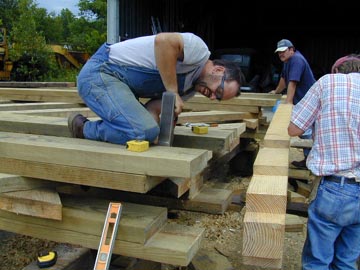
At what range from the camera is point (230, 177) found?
5.93 meters

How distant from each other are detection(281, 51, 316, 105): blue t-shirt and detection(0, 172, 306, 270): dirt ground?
88.8 inches

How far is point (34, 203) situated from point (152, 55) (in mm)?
1189

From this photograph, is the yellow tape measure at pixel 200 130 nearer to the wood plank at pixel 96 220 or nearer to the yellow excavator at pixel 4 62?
the wood plank at pixel 96 220

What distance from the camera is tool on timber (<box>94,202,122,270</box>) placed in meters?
1.98

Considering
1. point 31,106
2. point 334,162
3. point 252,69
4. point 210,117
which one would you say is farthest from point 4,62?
point 334,162

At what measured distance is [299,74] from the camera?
5918 millimetres

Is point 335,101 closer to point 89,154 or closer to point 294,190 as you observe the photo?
point 89,154

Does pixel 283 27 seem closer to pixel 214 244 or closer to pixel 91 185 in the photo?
pixel 214 244

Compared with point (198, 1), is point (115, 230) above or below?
below

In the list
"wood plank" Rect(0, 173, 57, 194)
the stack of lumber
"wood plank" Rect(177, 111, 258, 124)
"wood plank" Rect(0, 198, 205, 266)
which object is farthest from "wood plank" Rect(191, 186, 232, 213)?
"wood plank" Rect(177, 111, 258, 124)

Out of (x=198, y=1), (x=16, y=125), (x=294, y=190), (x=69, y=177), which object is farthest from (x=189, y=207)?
(x=198, y=1)

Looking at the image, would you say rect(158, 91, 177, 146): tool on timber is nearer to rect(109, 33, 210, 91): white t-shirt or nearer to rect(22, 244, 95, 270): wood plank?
rect(109, 33, 210, 91): white t-shirt

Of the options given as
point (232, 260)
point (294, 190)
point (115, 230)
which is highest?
point (115, 230)

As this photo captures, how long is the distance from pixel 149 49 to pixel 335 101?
1236 mm
